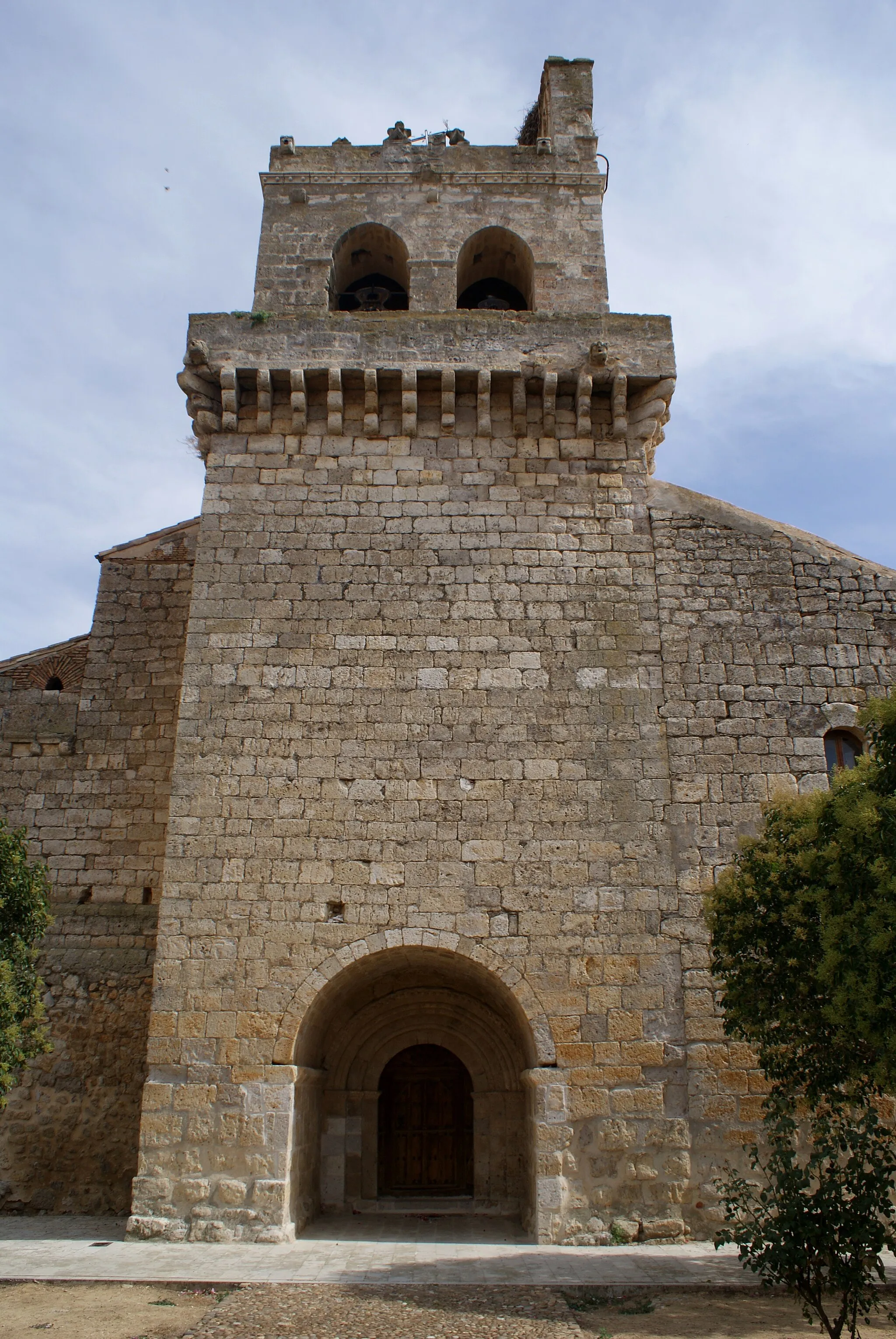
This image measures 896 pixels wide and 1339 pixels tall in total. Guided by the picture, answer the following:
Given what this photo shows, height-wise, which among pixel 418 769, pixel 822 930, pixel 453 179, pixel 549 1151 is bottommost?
pixel 549 1151

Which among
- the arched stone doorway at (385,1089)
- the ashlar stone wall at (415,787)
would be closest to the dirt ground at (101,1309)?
the ashlar stone wall at (415,787)

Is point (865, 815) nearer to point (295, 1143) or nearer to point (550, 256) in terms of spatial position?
point (295, 1143)

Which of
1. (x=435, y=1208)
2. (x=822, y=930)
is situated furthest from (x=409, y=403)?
(x=435, y=1208)

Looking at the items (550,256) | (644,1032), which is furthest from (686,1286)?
(550,256)

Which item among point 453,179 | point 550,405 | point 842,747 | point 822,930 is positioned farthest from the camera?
point 453,179

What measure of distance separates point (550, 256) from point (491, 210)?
99 centimetres

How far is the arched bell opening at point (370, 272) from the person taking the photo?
11.5 metres

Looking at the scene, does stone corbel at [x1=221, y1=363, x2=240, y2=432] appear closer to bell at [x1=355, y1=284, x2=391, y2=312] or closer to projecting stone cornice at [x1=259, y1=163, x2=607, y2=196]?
bell at [x1=355, y1=284, x2=391, y2=312]

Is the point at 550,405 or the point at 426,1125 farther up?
the point at 550,405

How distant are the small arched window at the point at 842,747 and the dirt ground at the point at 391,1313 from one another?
4.63 metres

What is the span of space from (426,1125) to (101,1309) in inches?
213

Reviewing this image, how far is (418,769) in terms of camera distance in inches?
347

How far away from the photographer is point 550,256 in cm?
1125

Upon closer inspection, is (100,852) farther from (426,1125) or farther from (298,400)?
(298,400)
